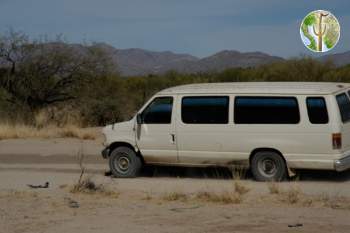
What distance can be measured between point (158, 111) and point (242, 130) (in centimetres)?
188

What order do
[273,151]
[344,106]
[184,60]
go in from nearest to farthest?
[344,106]
[273,151]
[184,60]

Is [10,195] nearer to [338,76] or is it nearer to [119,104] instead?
[119,104]

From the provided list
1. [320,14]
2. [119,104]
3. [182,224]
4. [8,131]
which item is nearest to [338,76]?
[320,14]

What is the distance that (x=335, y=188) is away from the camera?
43.9 feet

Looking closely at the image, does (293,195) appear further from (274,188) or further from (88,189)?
(88,189)

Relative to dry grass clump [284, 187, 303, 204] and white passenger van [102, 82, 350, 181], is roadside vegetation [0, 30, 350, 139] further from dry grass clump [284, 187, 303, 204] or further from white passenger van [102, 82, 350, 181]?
dry grass clump [284, 187, 303, 204]

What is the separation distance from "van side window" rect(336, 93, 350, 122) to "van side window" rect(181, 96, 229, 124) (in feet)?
7.14

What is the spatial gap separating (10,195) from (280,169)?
16.6 feet

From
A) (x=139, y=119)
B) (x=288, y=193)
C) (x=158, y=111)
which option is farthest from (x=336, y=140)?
(x=139, y=119)

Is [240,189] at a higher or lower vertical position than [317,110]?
lower

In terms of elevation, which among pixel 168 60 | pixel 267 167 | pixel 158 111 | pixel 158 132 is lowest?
pixel 267 167

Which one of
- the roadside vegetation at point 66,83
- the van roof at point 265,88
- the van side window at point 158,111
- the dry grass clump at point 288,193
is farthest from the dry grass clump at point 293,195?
the roadside vegetation at point 66,83

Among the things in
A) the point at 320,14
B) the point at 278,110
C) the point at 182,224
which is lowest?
the point at 182,224

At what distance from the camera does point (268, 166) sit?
563 inches
